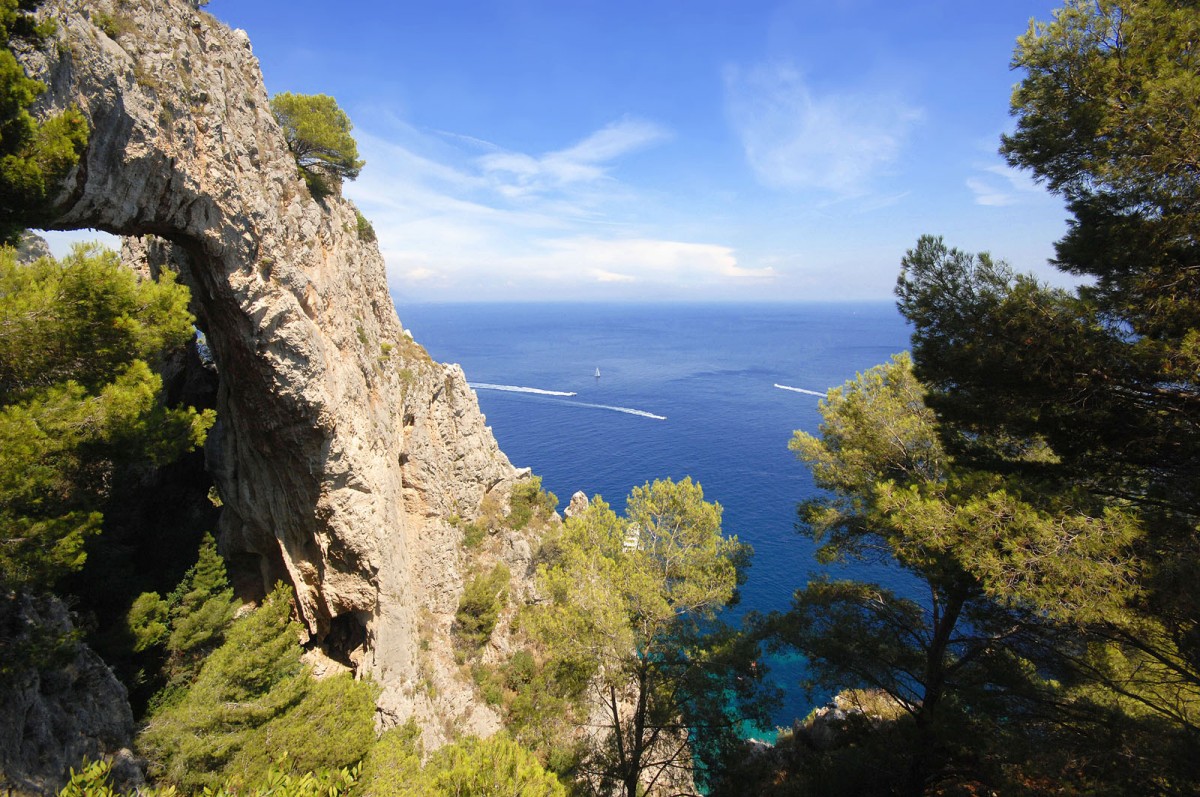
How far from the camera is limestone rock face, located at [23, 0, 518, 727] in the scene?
8828mm

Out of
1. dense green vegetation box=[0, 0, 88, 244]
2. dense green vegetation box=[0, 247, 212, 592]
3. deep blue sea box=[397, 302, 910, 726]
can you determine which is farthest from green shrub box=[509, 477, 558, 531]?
dense green vegetation box=[0, 0, 88, 244]

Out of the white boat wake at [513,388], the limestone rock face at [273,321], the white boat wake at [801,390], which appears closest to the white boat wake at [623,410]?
the white boat wake at [513,388]

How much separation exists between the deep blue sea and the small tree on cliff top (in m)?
21.3

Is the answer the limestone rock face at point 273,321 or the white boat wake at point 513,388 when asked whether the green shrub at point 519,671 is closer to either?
the limestone rock face at point 273,321

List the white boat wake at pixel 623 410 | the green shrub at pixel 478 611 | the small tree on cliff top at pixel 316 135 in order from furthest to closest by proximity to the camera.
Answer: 1. the white boat wake at pixel 623 410
2. the green shrub at pixel 478 611
3. the small tree on cliff top at pixel 316 135

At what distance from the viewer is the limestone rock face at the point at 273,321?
8.83 metres

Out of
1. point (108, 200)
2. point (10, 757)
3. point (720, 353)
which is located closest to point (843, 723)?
point (10, 757)

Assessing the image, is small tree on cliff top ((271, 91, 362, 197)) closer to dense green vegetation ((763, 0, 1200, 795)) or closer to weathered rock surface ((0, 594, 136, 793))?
weathered rock surface ((0, 594, 136, 793))

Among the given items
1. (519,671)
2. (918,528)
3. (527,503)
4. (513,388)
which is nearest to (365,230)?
(527,503)

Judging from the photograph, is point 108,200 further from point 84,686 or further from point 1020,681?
point 1020,681

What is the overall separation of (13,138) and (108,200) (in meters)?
4.01

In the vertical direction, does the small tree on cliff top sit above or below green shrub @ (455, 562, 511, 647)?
above

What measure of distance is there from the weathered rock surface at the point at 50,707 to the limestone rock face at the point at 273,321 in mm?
6186

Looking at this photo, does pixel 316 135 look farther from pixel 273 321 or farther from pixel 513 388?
pixel 513 388
